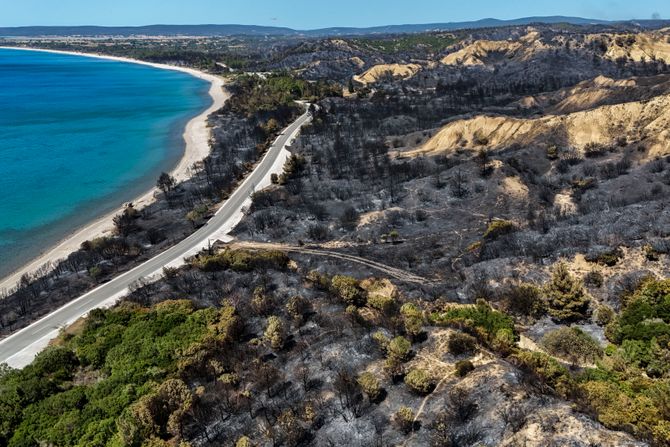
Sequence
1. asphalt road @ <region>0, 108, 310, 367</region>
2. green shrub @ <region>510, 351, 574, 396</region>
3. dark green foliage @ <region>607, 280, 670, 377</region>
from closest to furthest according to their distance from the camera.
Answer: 1. green shrub @ <region>510, 351, 574, 396</region>
2. dark green foliage @ <region>607, 280, 670, 377</region>
3. asphalt road @ <region>0, 108, 310, 367</region>

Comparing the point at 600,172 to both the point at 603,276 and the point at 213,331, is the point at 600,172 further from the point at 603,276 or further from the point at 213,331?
the point at 213,331

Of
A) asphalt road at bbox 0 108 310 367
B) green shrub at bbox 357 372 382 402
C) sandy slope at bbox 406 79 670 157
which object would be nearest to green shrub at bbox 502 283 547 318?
green shrub at bbox 357 372 382 402

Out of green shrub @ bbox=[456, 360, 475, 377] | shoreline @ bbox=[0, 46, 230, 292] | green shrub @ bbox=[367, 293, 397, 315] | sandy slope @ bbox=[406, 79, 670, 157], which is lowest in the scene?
shoreline @ bbox=[0, 46, 230, 292]

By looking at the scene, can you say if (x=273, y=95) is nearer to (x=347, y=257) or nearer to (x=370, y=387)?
(x=347, y=257)

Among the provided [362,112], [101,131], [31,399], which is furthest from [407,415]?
[101,131]

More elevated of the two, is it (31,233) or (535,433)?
(535,433)

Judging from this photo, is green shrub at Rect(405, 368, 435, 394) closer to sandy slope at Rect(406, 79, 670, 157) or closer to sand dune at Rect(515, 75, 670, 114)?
sandy slope at Rect(406, 79, 670, 157)
